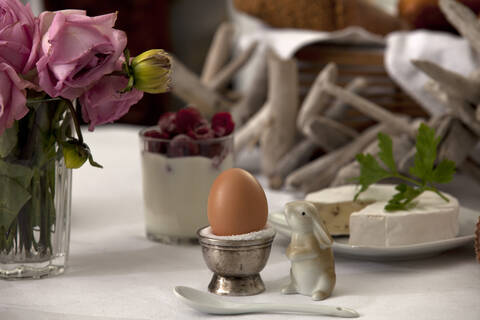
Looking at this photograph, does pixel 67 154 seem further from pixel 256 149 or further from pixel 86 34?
pixel 256 149

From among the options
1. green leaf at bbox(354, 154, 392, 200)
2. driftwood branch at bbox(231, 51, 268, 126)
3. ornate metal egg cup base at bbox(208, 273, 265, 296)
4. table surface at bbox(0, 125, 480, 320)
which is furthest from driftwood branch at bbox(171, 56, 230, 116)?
ornate metal egg cup base at bbox(208, 273, 265, 296)

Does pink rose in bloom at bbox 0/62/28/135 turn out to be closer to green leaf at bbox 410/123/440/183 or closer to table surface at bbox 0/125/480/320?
table surface at bbox 0/125/480/320

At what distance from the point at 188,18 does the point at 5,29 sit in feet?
7.08

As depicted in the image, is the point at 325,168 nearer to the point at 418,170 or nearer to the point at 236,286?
the point at 418,170

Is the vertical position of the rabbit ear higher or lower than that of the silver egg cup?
higher

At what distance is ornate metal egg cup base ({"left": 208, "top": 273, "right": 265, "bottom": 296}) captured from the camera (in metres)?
0.55

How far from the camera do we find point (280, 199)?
92 centimetres

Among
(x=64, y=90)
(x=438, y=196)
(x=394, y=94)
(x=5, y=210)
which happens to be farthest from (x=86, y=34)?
(x=394, y=94)

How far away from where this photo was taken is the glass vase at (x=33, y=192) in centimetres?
58

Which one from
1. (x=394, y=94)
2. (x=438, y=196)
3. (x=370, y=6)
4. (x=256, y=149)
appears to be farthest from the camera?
(x=370, y=6)

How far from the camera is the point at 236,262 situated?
0.54 meters

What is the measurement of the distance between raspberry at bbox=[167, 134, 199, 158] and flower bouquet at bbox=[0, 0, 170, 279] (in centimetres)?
12

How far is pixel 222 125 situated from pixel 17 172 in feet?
0.78

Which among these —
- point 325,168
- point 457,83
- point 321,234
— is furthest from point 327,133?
point 321,234
